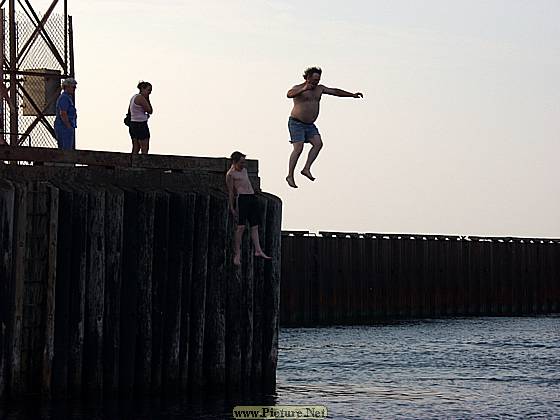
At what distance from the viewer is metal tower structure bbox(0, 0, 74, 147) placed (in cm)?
2886

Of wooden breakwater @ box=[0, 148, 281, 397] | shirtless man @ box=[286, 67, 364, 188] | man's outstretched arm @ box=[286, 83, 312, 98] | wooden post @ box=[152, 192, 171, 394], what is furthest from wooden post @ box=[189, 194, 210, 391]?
man's outstretched arm @ box=[286, 83, 312, 98]

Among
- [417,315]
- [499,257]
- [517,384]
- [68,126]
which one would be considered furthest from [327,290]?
[68,126]

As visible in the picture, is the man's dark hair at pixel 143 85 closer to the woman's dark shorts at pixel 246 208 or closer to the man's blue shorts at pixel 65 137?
the man's blue shorts at pixel 65 137

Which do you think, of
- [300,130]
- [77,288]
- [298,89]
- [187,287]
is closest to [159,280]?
[187,287]

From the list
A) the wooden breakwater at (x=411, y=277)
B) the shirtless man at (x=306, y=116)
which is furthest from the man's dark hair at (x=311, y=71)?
the wooden breakwater at (x=411, y=277)

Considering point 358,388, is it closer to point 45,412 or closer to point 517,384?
point 517,384

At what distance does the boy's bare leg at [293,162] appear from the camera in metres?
19.6

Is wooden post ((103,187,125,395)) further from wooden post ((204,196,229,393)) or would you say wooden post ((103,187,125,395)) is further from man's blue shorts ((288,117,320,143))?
man's blue shorts ((288,117,320,143))

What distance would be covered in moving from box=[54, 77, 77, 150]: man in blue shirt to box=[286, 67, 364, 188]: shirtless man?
393 centimetres

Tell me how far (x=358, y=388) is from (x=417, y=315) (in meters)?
26.5

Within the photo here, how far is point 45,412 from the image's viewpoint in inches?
698

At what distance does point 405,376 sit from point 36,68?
33.2 feet

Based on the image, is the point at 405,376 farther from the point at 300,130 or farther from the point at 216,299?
the point at 300,130

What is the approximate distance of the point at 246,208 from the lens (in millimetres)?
20234
